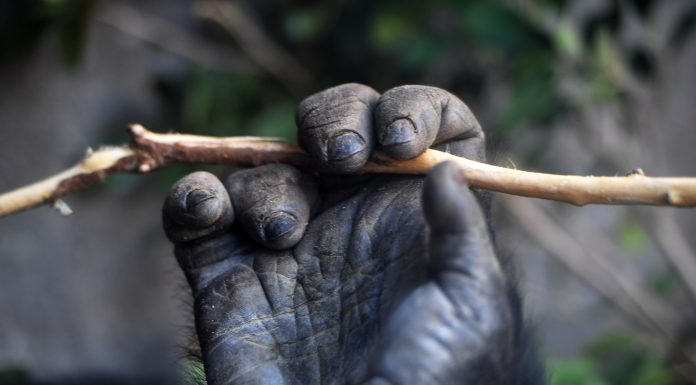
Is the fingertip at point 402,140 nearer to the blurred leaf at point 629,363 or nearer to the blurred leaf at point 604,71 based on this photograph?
the blurred leaf at point 604,71

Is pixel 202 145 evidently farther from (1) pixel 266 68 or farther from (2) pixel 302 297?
(1) pixel 266 68

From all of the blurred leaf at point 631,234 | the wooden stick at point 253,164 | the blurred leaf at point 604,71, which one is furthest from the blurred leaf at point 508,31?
the wooden stick at point 253,164

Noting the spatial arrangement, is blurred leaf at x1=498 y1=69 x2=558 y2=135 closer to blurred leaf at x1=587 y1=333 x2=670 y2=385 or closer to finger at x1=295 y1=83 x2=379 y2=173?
blurred leaf at x1=587 y1=333 x2=670 y2=385

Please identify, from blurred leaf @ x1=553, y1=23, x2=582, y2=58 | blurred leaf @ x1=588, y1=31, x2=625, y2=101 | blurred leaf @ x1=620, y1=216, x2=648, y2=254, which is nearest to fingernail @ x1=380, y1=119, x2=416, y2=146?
blurred leaf @ x1=553, y1=23, x2=582, y2=58

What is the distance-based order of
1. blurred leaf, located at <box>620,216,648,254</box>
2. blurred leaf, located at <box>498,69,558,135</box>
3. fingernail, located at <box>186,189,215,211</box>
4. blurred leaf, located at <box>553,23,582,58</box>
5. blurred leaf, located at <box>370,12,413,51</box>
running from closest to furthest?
fingernail, located at <box>186,189,215,211</box>, blurred leaf, located at <box>498,69,558,135</box>, blurred leaf, located at <box>553,23,582,58</box>, blurred leaf, located at <box>370,12,413,51</box>, blurred leaf, located at <box>620,216,648,254</box>

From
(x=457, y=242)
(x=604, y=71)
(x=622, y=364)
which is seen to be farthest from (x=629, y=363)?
→ (x=457, y=242)

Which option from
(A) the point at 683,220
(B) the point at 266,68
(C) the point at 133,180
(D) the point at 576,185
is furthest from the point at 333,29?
(D) the point at 576,185

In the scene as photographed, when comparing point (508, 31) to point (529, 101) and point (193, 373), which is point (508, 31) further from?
point (193, 373)
